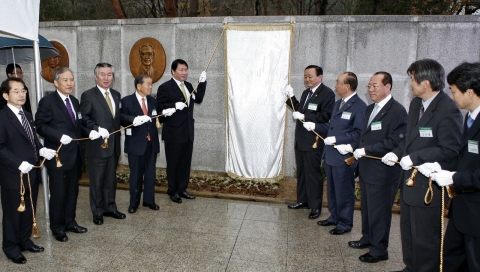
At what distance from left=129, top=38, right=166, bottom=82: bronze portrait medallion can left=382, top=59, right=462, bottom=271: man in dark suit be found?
4.50 meters

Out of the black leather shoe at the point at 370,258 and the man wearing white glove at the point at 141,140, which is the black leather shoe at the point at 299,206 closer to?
the black leather shoe at the point at 370,258

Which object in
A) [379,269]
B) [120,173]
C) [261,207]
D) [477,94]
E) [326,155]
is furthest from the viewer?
[120,173]

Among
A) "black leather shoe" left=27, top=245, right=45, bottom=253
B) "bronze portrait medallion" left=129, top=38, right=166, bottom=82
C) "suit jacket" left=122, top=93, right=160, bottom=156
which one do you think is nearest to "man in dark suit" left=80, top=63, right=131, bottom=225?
"suit jacket" left=122, top=93, right=160, bottom=156

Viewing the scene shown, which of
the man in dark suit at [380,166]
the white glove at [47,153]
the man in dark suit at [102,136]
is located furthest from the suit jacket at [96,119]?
the man in dark suit at [380,166]

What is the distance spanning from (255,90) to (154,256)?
11.0 ft

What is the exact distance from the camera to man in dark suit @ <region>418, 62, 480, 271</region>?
246 centimetres

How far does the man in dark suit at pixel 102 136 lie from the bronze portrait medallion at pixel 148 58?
6.73 ft

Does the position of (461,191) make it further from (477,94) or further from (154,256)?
(154,256)

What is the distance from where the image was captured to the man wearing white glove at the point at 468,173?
246 centimetres

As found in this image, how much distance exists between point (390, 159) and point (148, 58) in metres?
4.59

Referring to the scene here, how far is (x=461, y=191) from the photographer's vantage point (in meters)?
2.51

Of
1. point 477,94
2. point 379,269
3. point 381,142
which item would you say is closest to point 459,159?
point 477,94

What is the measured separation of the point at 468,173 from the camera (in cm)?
243

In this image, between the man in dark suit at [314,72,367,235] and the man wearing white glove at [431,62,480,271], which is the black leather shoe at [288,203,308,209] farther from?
the man wearing white glove at [431,62,480,271]
